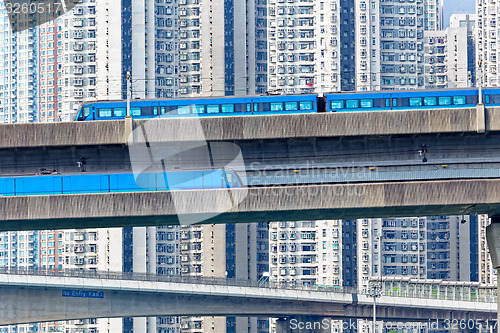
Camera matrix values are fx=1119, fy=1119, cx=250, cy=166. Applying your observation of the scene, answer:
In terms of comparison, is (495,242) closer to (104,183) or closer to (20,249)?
(104,183)

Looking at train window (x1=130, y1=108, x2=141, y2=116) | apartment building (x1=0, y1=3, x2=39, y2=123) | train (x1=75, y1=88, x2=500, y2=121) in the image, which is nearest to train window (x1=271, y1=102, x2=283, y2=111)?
train (x1=75, y1=88, x2=500, y2=121)

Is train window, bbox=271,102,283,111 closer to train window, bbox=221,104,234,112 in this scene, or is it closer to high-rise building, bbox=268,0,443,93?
train window, bbox=221,104,234,112

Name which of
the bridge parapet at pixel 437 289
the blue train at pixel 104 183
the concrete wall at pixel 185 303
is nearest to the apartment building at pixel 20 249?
the concrete wall at pixel 185 303

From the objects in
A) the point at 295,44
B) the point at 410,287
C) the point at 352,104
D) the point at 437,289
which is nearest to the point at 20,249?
the point at 295,44

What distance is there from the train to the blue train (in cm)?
1206

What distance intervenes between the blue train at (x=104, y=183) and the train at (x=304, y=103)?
12057mm

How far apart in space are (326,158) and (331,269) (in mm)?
87132

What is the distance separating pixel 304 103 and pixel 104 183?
18.3 metres

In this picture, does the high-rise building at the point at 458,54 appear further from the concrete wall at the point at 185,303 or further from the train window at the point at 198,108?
the train window at the point at 198,108

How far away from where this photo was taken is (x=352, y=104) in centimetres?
6731

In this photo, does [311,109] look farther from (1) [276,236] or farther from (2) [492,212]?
(1) [276,236]

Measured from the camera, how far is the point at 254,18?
154 m

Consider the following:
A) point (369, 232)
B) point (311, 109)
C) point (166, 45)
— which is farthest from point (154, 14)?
point (311, 109)

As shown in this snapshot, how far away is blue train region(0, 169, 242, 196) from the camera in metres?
53.8
